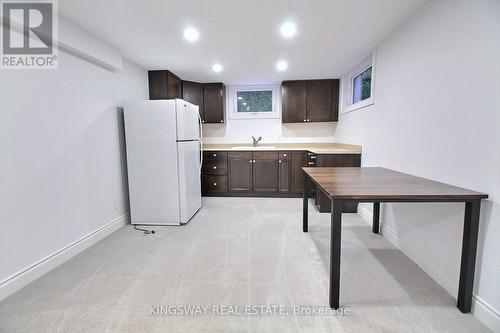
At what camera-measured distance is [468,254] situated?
4.69ft

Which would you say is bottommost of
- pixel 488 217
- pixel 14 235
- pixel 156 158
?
pixel 14 235

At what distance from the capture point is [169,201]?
3.12m

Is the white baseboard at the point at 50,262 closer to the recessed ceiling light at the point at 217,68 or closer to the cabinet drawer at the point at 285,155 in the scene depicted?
the recessed ceiling light at the point at 217,68

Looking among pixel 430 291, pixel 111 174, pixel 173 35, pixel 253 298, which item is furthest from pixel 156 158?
pixel 430 291

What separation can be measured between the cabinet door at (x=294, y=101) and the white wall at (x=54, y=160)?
2.80 meters

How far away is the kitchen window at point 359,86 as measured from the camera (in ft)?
10.5

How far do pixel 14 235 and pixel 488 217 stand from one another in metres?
3.27

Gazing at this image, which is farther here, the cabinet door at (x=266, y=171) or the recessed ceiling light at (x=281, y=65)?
the cabinet door at (x=266, y=171)

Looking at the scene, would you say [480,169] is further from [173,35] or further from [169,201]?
[169,201]

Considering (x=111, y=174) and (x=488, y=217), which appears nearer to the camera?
(x=488, y=217)

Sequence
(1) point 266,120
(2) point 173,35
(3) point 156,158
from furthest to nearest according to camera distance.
Result: (1) point 266,120 → (3) point 156,158 → (2) point 173,35

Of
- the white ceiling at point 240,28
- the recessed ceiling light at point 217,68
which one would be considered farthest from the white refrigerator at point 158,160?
the recessed ceiling light at point 217,68

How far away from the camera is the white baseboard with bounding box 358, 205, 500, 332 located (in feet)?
4.51
